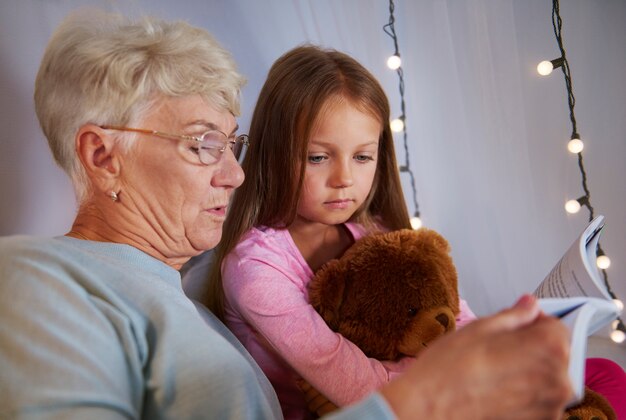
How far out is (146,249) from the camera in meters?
1.18

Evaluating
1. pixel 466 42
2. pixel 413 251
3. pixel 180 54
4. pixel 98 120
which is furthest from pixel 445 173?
pixel 98 120

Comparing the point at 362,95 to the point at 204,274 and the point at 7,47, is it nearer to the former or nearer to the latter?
the point at 204,274

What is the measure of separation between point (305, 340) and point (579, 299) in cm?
61

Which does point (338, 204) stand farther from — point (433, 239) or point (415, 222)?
point (415, 222)

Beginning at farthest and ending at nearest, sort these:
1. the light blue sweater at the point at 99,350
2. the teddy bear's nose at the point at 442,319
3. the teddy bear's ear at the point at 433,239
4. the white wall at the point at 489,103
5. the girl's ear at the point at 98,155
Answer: the white wall at the point at 489,103, the teddy bear's ear at the point at 433,239, the teddy bear's nose at the point at 442,319, the girl's ear at the point at 98,155, the light blue sweater at the point at 99,350

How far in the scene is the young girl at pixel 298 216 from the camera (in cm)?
126

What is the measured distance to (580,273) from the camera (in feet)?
3.44

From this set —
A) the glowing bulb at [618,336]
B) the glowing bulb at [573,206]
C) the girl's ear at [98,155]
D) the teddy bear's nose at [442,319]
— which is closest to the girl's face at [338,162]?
the teddy bear's nose at [442,319]

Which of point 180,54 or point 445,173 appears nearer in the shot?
point 180,54

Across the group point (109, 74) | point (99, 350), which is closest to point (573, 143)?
point (109, 74)

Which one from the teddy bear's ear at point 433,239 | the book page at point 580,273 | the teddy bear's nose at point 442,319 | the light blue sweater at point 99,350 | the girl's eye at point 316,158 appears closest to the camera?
the light blue sweater at point 99,350

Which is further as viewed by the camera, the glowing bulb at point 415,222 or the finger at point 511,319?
the glowing bulb at point 415,222

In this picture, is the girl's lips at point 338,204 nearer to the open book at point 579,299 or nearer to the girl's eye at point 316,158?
the girl's eye at point 316,158

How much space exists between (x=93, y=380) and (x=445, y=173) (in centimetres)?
149
